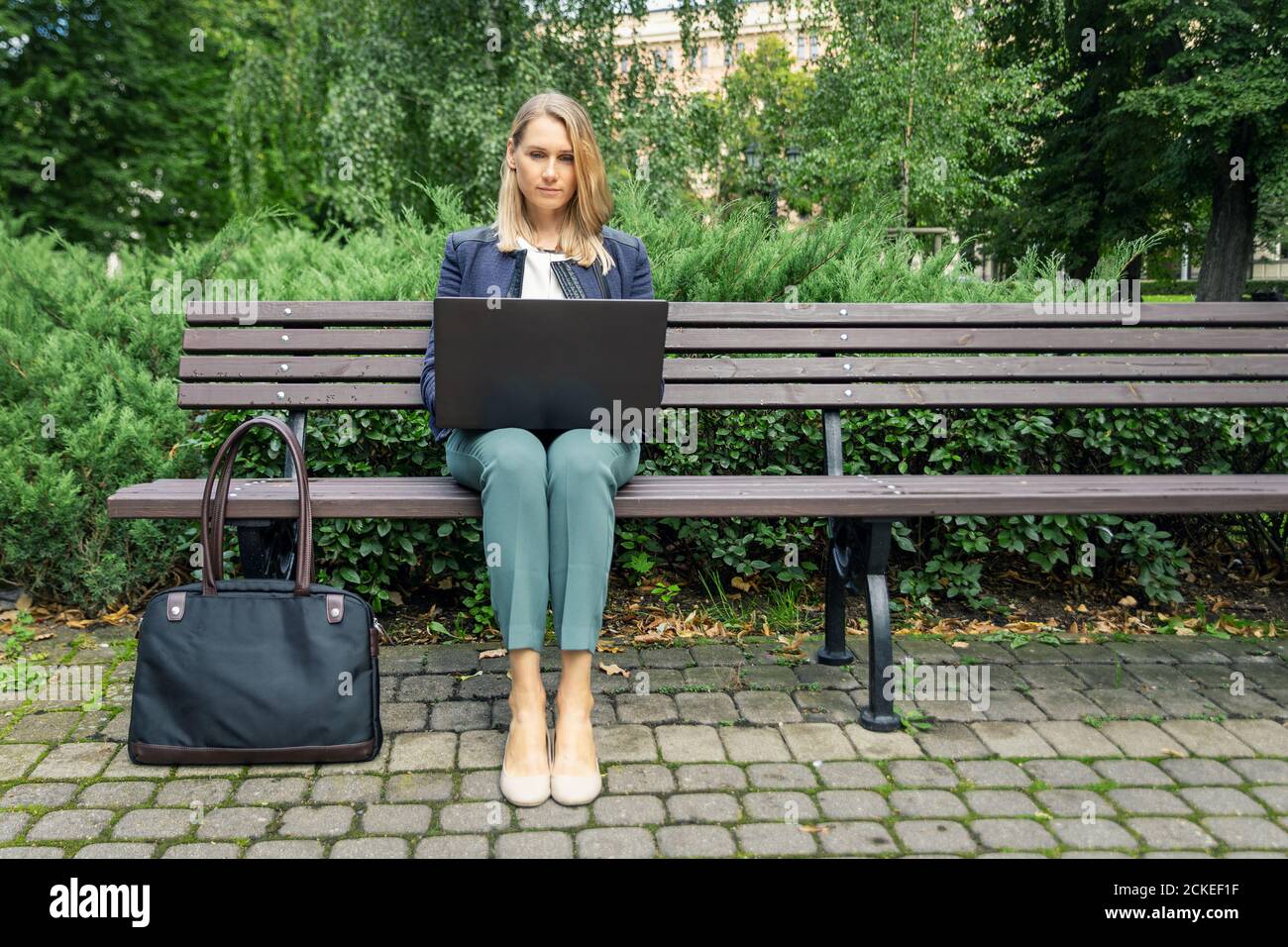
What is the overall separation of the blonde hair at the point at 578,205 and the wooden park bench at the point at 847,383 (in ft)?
1.43

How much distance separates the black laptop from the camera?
263 centimetres

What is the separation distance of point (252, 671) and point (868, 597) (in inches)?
67.0

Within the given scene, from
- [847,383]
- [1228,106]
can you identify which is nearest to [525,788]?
[847,383]

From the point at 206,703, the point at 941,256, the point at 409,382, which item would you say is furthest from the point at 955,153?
the point at 206,703

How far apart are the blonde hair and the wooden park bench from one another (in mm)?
436

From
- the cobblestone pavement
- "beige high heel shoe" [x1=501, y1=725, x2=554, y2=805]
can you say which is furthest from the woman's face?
"beige high heel shoe" [x1=501, y1=725, x2=554, y2=805]

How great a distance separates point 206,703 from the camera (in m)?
2.67

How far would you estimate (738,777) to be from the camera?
108 inches

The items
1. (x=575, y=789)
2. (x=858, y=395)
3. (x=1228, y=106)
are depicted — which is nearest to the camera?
(x=575, y=789)

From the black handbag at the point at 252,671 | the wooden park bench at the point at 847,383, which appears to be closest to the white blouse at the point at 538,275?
the wooden park bench at the point at 847,383

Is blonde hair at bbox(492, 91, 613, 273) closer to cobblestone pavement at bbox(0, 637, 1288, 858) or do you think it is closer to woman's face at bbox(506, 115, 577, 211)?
woman's face at bbox(506, 115, 577, 211)

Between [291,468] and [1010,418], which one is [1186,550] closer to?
[1010,418]

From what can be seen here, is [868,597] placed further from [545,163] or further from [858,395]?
[545,163]

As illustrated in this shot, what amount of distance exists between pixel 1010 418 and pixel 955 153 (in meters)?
15.9
